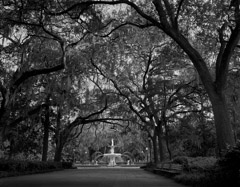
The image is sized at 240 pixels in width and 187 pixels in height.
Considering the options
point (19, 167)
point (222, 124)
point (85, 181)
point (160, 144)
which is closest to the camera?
point (222, 124)

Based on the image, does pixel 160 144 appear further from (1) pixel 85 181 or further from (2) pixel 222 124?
(2) pixel 222 124

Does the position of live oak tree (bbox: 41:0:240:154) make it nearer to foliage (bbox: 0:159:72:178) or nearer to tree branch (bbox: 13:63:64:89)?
tree branch (bbox: 13:63:64:89)

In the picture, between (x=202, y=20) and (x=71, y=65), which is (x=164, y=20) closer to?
(x=202, y=20)

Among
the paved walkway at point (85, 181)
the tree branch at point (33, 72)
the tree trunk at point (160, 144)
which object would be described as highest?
the tree branch at point (33, 72)

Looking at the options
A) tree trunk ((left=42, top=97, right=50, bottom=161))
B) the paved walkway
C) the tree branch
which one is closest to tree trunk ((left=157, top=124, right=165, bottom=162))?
the paved walkway

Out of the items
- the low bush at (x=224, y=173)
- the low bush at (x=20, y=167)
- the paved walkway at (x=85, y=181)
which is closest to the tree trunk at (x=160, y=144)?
the paved walkway at (x=85, y=181)

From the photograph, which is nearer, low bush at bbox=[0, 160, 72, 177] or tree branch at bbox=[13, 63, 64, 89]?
tree branch at bbox=[13, 63, 64, 89]

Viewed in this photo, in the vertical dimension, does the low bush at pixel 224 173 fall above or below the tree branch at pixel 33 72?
below

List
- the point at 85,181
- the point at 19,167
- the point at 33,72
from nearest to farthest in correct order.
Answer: the point at 85,181 < the point at 33,72 < the point at 19,167

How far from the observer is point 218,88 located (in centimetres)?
1008

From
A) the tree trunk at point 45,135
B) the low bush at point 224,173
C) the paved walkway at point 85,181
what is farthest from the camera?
the tree trunk at point 45,135

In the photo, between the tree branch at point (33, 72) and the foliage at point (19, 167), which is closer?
the tree branch at point (33, 72)

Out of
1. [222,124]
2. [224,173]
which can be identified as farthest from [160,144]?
[224,173]

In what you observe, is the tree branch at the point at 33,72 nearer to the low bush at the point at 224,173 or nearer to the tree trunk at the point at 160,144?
the low bush at the point at 224,173
